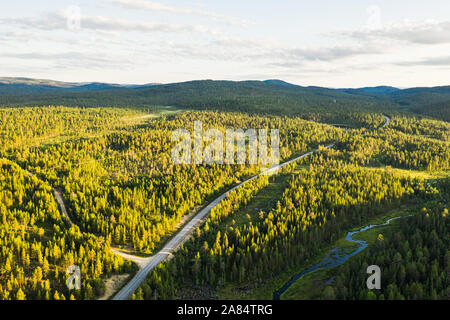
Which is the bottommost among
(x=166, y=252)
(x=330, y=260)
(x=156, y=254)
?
(x=156, y=254)

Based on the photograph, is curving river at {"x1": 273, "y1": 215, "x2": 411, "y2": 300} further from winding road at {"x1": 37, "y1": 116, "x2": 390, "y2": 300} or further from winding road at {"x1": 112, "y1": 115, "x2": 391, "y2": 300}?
winding road at {"x1": 37, "y1": 116, "x2": 390, "y2": 300}

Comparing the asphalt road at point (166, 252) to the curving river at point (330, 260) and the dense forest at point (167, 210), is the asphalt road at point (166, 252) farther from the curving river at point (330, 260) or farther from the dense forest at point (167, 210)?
the curving river at point (330, 260)

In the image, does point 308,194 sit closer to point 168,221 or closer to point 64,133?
point 168,221

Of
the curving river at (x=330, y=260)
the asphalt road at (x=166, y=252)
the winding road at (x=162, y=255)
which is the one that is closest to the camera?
the asphalt road at (x=166, y=252)

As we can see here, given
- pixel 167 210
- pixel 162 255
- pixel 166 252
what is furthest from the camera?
pixel 167 210

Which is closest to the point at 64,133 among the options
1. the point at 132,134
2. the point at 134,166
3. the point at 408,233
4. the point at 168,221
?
the point at 132,134

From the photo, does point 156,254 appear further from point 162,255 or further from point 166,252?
point 166,252

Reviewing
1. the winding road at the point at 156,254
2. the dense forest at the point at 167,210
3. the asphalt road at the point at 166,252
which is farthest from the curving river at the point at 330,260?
the winding road at the point at 156,254

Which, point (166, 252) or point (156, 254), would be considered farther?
point (166, 252)

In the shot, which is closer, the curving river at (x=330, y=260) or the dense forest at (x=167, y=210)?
the curving river at (x=330, y=260)

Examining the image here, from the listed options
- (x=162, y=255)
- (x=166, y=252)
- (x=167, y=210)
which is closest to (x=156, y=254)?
(x=162, y=255)

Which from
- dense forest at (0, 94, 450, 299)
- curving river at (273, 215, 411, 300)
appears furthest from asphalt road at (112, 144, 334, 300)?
curving river at (273, 215, 411, 300)
